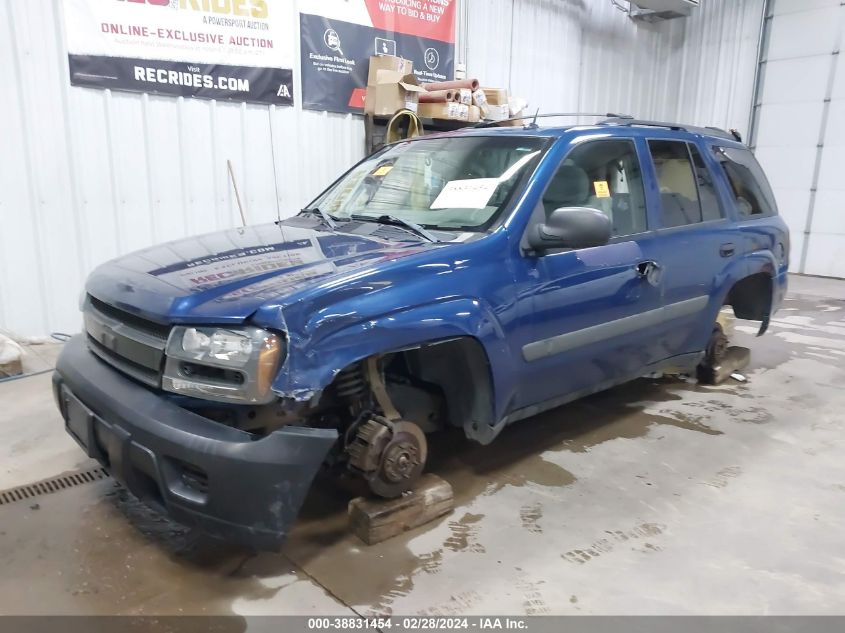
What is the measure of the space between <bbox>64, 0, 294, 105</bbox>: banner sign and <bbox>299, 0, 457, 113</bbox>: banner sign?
0.26m

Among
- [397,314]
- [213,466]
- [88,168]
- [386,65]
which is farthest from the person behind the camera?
[386,65]

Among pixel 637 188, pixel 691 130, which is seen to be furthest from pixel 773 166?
pixel 637 188

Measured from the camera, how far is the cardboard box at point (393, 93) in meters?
5.86

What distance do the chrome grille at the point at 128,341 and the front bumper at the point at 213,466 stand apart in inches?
4.0

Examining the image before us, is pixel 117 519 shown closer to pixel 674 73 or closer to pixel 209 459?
pixel 209 459

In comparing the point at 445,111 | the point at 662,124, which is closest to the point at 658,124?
the point at 662,124

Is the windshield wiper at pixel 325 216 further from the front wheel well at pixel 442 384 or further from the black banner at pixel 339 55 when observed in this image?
the black banner at pixel 339 55

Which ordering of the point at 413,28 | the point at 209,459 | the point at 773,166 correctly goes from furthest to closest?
the point at 773,166
the point at 413,28
the point at 209,459

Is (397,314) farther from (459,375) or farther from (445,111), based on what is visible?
(445,111)

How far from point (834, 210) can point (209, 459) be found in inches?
411

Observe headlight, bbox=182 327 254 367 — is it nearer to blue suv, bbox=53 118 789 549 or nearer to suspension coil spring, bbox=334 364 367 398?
blue suv, bbox=53 118 789 549

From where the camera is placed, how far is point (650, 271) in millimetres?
3105

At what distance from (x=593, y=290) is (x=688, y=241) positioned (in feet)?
2.96

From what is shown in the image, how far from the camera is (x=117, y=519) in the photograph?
2537 millimetres
